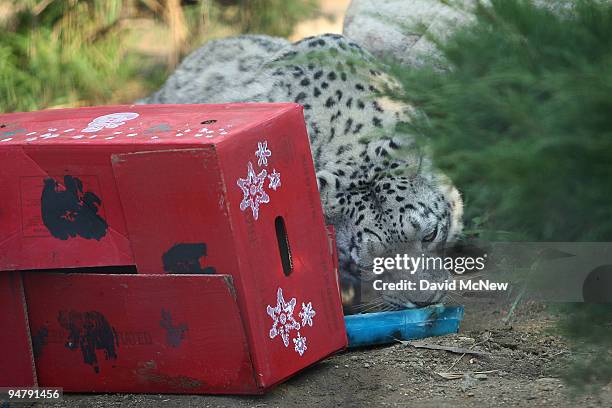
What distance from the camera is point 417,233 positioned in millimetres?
4035

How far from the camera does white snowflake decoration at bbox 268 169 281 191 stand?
3008mm

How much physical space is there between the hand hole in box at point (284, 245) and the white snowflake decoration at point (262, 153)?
20 centimetres

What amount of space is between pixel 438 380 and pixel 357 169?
1246mm

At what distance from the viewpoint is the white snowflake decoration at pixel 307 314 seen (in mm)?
3113

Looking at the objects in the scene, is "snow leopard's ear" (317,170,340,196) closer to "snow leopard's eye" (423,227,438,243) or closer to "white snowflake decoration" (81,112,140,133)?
"snow leopard's eye" (423,227,438,243)

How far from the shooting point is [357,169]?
168 inches

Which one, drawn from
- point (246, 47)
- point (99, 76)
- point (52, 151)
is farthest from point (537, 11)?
point (99, 76)

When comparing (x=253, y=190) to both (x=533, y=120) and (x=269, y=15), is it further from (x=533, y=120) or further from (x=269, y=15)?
(x=269, y=15)

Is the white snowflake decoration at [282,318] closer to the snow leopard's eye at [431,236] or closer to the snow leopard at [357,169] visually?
the snow leopard at [357,169]

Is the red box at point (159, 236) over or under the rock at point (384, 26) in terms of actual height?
under

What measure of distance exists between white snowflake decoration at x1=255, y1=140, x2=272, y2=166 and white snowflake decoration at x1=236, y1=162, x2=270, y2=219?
0.03 m

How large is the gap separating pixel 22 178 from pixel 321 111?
1887mm

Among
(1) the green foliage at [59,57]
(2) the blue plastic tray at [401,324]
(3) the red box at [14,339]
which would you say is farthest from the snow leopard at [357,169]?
(3) the red box at [14,339]

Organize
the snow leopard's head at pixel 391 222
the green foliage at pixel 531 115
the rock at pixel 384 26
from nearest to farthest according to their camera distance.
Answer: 1. the green foliage at pixel 531 115
2. the snow leopard's head at pixel 391 222
3. the rock at pixel 384 26
